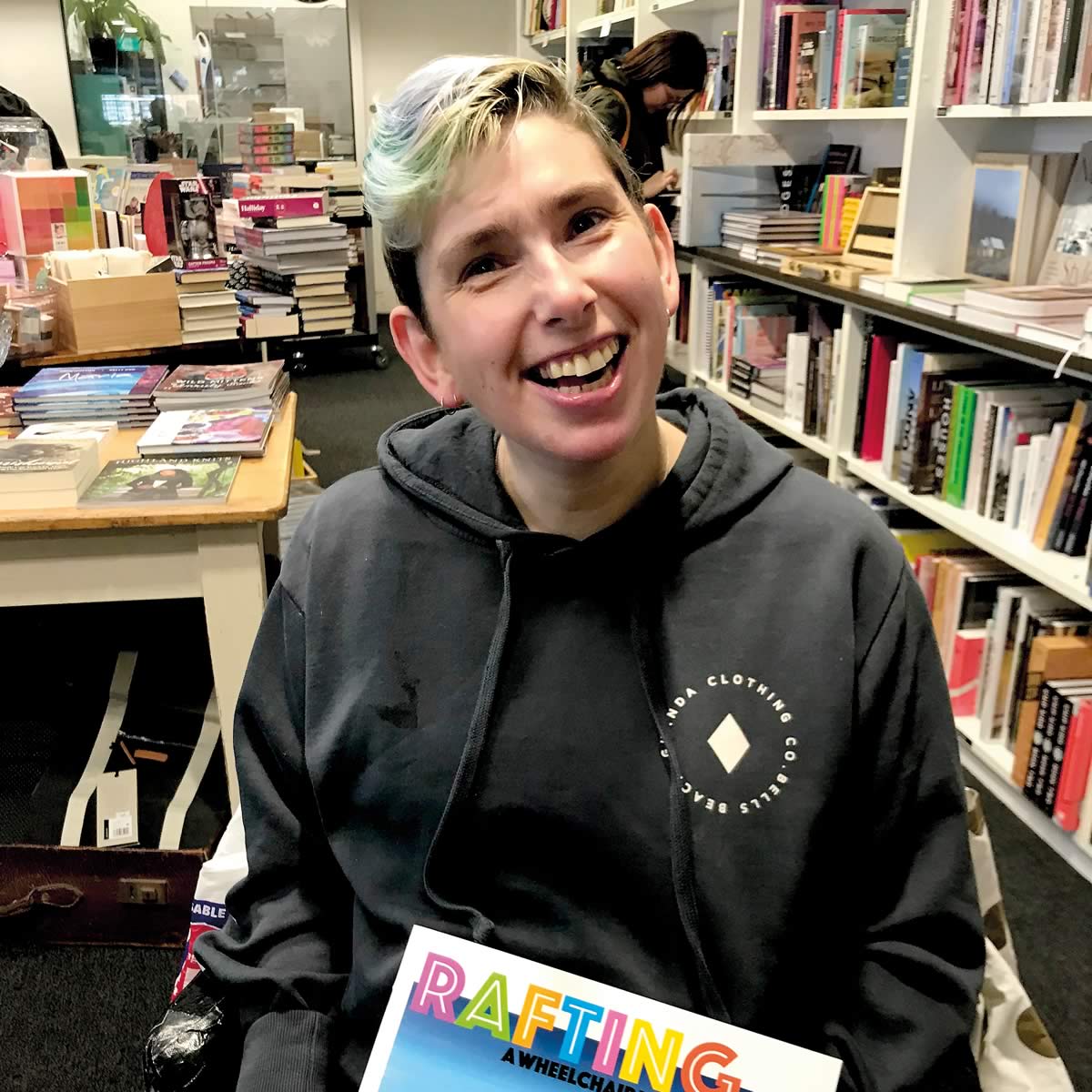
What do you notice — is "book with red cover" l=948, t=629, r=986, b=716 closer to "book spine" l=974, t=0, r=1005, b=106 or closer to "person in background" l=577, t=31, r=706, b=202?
"book spine" l=974, t=0, r=1005, b=106

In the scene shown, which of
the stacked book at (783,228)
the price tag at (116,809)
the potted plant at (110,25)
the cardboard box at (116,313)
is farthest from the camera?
the potted plant at (110,25)

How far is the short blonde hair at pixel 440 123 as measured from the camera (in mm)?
823

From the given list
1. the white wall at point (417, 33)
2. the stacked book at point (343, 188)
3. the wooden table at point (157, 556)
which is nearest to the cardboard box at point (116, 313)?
the wooden table at point (157, 556)

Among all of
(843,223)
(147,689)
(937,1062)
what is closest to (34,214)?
(147,689)

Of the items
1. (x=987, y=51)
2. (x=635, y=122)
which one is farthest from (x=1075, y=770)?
(x=635, y=122)

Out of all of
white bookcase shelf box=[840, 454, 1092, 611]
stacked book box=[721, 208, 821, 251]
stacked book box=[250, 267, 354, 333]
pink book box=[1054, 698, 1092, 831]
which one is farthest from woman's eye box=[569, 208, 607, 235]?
stacked book box=[250, 267, 354, 333]

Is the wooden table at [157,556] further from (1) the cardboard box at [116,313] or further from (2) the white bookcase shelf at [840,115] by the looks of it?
(2) the white bookcase shelf at [840,115]

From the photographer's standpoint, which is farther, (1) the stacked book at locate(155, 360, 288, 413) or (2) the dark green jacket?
(2) the dark green jacket

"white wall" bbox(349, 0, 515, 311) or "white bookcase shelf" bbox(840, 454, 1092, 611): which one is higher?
"white wall" bbox(349, 0, 515, 311)

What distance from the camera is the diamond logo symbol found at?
85cm

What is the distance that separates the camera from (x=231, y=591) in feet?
5.09

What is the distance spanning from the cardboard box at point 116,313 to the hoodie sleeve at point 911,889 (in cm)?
192

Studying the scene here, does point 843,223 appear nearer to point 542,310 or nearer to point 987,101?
point 987,101

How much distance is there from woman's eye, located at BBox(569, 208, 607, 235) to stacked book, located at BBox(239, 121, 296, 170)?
17.7 feet
